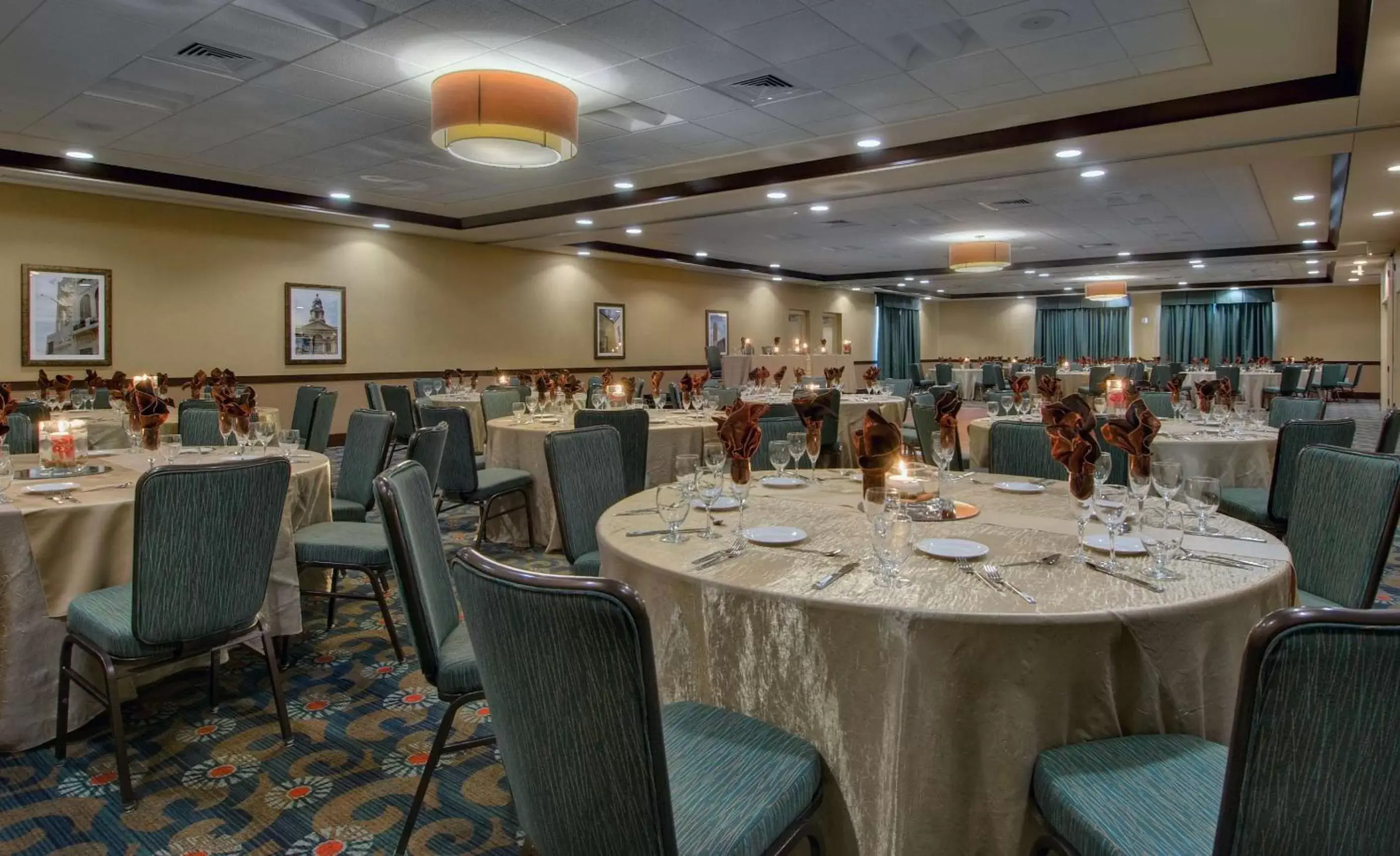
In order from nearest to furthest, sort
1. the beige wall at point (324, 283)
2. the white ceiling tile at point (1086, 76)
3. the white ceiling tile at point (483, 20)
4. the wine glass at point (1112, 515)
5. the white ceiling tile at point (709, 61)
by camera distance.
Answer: the wine glass at point (1112, 515) < the white ceiling tile at point (483, 20) < the white ceiling tile at point (709, 61) < the white ceiling tile at point (1086, 76) < the beige wall at point (324, 283)

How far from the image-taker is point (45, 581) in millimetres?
2572

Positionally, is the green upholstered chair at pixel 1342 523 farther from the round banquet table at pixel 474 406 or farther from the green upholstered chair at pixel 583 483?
the round banquet table at pixel 474 406

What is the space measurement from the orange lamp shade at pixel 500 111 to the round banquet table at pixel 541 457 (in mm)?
1795

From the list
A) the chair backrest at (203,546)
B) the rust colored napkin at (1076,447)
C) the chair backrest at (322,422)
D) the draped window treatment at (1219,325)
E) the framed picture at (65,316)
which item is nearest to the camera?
the rust colored napkin at (1076,447)

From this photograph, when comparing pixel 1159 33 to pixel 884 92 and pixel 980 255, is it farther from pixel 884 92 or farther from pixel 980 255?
pixel 980 255

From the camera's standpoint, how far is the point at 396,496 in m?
1.94

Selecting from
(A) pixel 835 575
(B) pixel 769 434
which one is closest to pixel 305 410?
(B) pixel 769 434

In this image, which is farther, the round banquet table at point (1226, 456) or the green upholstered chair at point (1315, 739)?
the round banquet table at point (1226, 456)

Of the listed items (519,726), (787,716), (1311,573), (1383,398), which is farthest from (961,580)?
(1383,398)

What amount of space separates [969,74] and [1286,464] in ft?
9.74

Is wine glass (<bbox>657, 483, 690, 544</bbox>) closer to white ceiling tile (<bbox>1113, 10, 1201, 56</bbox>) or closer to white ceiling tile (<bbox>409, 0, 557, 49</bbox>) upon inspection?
white ceiling tile (<bbox>409, 0, 557, 49</bbox>)

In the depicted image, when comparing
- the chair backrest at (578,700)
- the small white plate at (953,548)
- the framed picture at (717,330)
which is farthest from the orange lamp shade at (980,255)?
the chair backrest at (578,700)

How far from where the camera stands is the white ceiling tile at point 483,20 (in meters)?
4.18

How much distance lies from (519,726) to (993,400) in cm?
522
